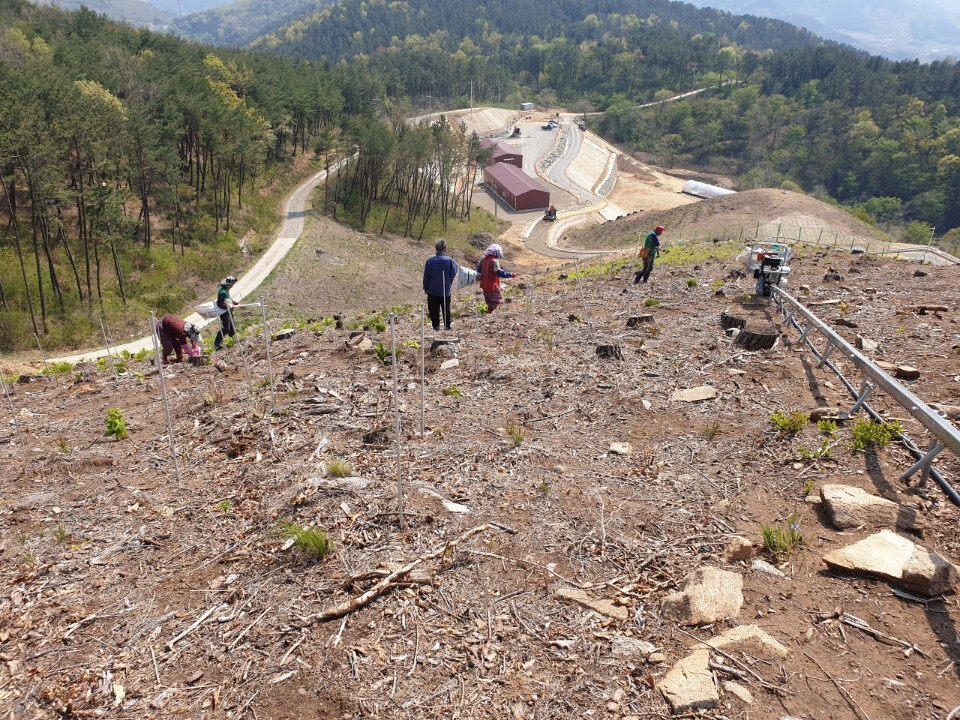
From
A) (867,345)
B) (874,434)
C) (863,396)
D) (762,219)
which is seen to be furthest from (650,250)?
(762,219)

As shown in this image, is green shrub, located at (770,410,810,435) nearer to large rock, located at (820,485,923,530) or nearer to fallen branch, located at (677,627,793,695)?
large rock, located at (820,485,923,530)

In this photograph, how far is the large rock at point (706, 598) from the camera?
515 centimetres

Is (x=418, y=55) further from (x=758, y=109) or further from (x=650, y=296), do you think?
(x=650, y=296)

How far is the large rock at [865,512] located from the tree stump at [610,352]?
585 cm

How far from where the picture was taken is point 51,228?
1476 inches

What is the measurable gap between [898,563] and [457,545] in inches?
173

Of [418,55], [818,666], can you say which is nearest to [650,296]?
[818,666]

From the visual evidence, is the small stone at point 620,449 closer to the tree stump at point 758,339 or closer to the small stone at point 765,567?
the small stone at point 765,567

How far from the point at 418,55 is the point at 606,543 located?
174835 millimetres

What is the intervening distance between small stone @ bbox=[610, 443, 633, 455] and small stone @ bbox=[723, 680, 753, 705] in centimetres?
396

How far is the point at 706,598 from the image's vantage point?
5305 mm

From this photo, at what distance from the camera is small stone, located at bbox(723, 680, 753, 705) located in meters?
4.36

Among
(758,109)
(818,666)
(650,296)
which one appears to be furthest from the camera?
(758,109)

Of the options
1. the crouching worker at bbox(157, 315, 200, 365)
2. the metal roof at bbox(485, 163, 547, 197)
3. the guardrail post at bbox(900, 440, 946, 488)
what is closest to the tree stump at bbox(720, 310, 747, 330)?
the guardrail post at bbox(900, 440, 946, 488)
